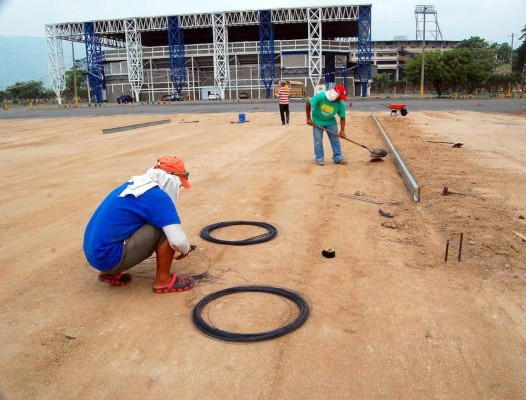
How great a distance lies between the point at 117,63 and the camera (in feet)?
240

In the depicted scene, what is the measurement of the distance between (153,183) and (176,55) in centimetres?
6900

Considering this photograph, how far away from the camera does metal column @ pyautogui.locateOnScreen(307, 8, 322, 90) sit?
63906mm

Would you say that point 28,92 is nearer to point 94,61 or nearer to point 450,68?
point 94,61

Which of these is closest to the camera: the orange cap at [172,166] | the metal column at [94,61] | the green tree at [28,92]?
the orange cap at [172,166]

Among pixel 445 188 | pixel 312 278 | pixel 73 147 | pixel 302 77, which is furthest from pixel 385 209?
pixel 302 77

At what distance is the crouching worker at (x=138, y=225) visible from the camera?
3.65 m

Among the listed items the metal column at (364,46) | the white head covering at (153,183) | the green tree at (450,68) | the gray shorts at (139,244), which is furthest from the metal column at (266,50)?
the gray shorts at (139,244)

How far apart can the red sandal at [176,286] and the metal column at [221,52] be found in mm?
64700

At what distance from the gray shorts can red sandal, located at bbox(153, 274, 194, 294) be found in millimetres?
302

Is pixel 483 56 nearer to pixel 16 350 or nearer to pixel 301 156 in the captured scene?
pixel 301 156

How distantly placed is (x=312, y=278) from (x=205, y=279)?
37.1 inches

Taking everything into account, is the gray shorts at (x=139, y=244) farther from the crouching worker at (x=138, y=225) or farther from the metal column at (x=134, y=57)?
the metal column at (x=134, y=57)

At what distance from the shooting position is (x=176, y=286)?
3938 millimetres

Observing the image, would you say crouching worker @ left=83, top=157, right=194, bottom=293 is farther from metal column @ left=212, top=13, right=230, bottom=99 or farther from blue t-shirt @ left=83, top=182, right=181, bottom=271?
metal column @ left=212, top=13, right=230, bottom=99
